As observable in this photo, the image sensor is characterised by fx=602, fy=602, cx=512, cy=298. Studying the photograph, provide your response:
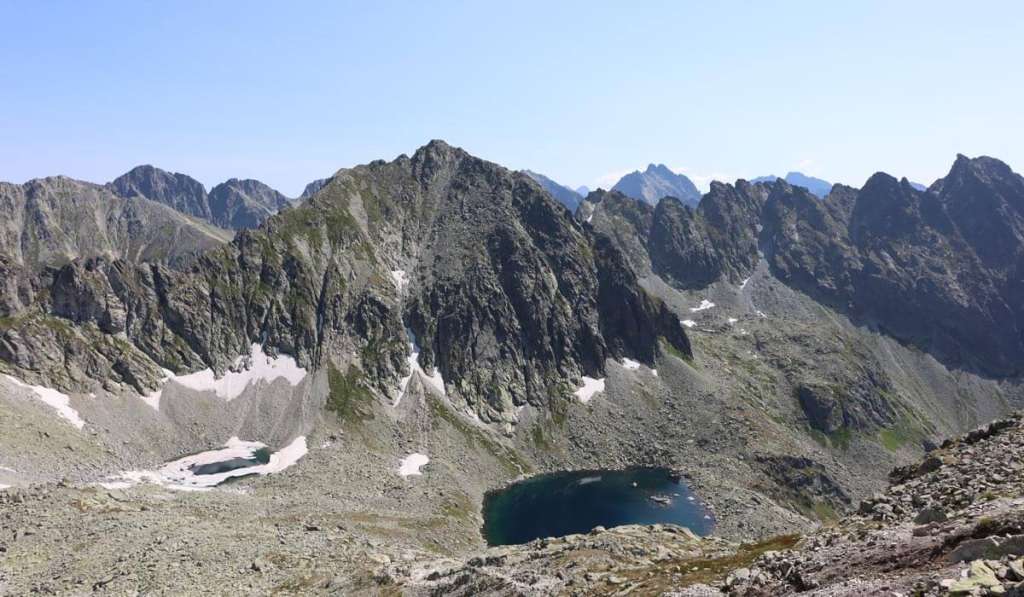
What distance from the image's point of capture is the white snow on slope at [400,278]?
7326 inches

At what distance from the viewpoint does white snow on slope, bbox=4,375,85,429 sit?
11670 cm

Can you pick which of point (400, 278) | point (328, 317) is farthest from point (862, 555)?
point (400, 278)

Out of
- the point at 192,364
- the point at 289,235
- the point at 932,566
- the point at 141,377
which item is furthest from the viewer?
the point at 289,235

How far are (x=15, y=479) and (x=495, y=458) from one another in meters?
91.4

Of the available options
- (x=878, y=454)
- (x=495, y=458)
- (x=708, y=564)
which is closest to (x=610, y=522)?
(x=495, y=458)

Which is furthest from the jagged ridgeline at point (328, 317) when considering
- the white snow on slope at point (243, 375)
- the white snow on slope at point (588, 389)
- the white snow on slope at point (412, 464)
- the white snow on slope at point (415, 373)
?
the white snow on slope at point (412, 464)

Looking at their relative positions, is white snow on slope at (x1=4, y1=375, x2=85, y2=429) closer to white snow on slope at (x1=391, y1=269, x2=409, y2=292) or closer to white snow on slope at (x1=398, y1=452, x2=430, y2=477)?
white snow on slope at (x1=398, y1=452, x2=430, y2=477)

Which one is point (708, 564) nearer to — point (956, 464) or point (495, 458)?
point (956, 464)

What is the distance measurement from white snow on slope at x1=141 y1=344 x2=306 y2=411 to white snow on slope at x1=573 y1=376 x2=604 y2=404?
77.5 metres

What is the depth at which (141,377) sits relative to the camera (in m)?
135

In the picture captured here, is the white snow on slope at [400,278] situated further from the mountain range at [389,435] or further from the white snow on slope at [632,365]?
the white snow on slope at [632,365]

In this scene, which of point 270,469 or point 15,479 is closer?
point 15,479

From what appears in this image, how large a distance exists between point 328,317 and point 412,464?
174 feet

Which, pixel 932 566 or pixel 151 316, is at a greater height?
pixel 151 316
